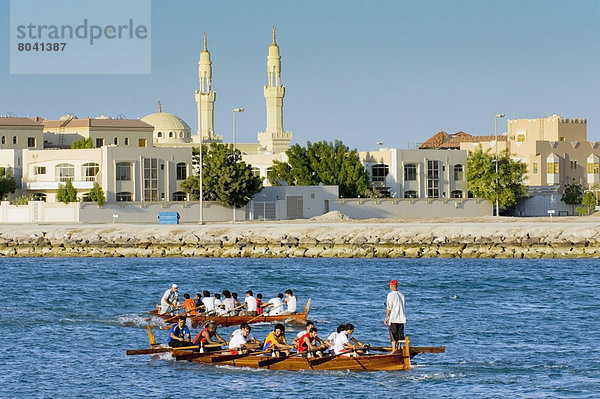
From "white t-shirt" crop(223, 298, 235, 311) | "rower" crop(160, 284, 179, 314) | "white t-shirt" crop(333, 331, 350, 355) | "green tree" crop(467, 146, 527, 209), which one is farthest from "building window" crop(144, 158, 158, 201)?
"white t-shirt" crop(333, 331, 350, 355)

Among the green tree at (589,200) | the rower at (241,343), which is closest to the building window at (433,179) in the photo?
the green tree at (589,200)

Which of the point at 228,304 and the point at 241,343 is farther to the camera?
the point at 228,304

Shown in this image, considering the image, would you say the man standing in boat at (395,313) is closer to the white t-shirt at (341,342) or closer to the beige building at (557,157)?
the white t-shirt at (341,342)

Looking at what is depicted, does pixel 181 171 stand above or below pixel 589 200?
above

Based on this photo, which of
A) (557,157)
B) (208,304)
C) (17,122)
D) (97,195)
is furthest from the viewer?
(17,122)

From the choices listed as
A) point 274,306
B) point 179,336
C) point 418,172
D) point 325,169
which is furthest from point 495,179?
point 179,336

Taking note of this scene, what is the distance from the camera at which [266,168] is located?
333 feet

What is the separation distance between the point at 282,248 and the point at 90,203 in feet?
72.4

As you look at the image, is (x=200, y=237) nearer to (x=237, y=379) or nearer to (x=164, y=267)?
(x=164, y=267)

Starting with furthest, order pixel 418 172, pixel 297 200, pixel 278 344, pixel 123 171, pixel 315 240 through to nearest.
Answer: pixel 418 172
pixel 297 200
pixel 123 171
pixel 315 240
pixel 278 344

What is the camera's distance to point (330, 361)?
2908cm

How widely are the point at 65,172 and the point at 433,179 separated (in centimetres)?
3172

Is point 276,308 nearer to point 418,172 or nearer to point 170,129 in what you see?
point 418,172

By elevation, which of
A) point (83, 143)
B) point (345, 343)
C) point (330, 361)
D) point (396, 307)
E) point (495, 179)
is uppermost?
point (83, 143)
